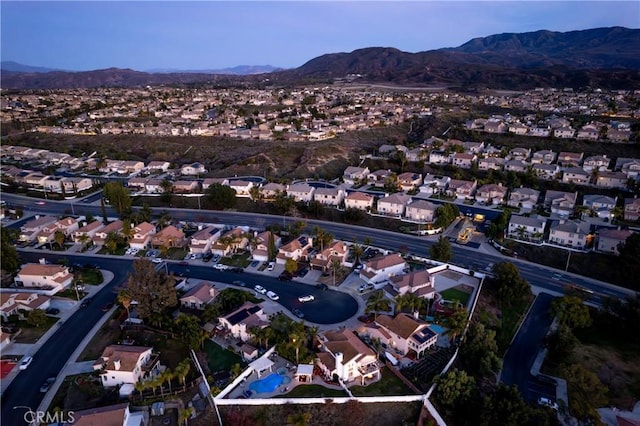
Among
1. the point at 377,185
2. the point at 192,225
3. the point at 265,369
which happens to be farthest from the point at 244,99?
the point at 265,369

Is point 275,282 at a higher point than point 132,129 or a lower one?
lower

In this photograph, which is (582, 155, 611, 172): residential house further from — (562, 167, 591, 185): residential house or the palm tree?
the palm tree

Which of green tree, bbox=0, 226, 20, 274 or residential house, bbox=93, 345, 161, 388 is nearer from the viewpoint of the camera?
residential house, bbox=93, 345, 161, 388

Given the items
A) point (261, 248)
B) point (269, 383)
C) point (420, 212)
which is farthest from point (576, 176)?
point (269, 383)

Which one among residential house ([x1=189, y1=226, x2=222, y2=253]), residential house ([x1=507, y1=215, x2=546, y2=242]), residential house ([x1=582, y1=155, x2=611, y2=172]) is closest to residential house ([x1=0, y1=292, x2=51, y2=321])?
residential house ([x1=189, y1=226, x2=222, y2=253])

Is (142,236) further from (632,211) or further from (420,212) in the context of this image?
(632,211)

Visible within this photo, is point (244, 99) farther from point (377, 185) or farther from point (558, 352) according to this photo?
point (558, 352)
